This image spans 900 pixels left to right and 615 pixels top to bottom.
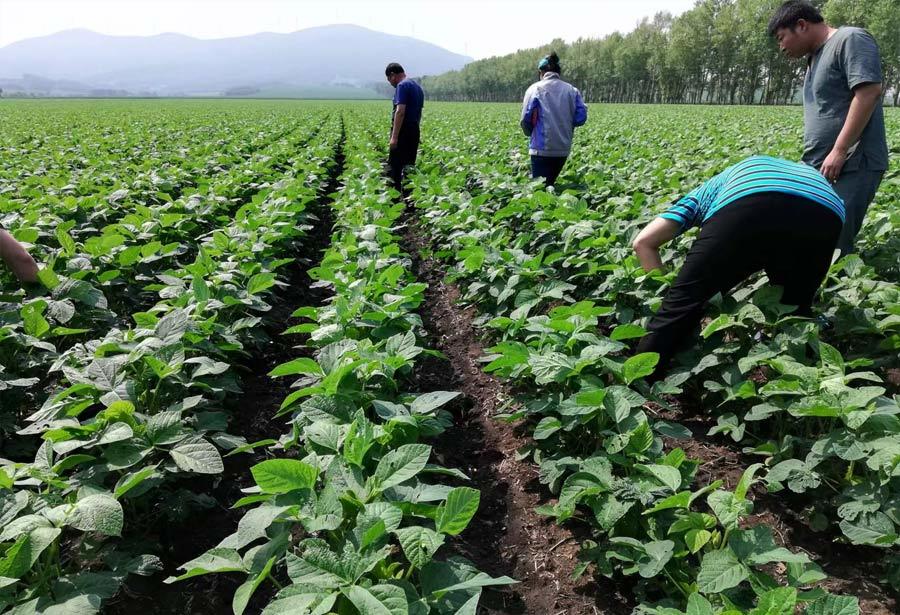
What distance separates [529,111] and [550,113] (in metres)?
0.22

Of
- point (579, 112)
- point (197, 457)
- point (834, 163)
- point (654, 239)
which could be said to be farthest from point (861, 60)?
point (197, 457)

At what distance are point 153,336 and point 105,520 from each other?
108 centimetres

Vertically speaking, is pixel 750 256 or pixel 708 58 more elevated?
pixel 708 58

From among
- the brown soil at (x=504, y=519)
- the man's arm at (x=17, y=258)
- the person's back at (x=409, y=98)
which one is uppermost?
the person's back at (x=409, y=98)

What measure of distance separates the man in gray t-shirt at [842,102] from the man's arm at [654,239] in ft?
4.55

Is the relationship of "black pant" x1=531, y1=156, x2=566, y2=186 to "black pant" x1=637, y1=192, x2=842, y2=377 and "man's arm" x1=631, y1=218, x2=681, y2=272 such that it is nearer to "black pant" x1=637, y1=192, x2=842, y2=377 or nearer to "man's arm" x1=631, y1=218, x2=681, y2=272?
"man's arm" x1=631, y1=218, x2=681, y2=272

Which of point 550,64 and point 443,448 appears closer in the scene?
point 443,448

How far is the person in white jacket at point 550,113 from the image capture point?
5.91 m

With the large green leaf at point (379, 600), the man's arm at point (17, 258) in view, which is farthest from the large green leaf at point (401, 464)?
the man's arm at point (17, 258)

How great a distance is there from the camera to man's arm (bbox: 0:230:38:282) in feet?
9.45

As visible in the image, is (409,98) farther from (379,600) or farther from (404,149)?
(379,600)

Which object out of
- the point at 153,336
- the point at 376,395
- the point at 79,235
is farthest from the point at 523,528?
the point at 79,235

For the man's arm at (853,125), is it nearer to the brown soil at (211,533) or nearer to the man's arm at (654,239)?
the man's arm at (654,239)

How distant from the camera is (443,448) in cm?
285
